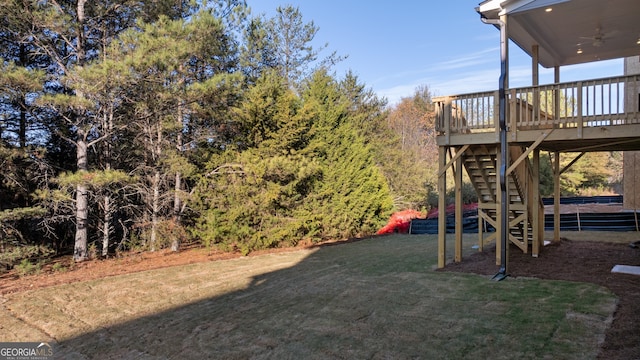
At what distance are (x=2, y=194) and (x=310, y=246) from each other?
28.1ft

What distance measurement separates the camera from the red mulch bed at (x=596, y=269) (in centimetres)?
369

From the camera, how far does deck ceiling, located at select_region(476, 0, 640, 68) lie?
6.85 metres

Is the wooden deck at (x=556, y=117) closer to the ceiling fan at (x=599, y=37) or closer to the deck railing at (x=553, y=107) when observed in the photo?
the deck railing at (x=553, y=107)

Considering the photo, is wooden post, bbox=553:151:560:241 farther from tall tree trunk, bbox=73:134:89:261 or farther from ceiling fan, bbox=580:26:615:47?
tall tree trunk, bbox=73:134:89:261

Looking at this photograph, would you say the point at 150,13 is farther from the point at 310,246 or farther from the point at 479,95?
the point at 479,95

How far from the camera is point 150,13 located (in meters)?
11.3

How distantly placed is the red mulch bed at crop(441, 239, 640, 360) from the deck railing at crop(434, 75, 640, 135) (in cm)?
244

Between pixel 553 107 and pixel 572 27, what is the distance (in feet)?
7.32

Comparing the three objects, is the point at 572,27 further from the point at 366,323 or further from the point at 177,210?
the point at 177,210

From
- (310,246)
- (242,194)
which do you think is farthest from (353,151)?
(242,194)

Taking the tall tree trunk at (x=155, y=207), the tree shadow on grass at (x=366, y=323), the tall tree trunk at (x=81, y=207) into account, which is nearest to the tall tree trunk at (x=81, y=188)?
the tall tree trunk at (x=81, y=207)

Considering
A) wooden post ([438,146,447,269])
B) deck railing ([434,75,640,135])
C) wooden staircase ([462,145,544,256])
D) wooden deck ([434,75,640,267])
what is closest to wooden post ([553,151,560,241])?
wooden deck ([434,75,640,267])

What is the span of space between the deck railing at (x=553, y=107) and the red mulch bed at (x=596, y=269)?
8.00 ft

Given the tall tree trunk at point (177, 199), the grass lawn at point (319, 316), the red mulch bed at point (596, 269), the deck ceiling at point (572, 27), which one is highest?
the deck ceiling at point (572, 27)
